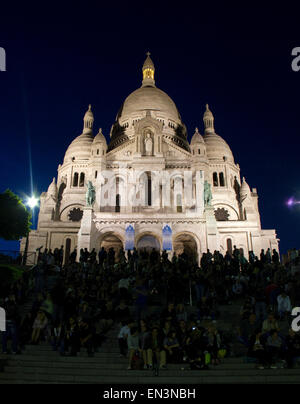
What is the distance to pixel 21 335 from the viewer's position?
41.0 ft

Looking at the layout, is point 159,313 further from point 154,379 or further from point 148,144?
point 148,144

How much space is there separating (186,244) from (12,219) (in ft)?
53.1

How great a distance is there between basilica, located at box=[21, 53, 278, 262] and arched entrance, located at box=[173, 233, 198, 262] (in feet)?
0.31

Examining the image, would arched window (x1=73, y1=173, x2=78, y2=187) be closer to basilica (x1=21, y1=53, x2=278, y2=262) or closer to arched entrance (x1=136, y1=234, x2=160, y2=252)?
basilica (x1=21, y1=53, x2=278, y2=262)

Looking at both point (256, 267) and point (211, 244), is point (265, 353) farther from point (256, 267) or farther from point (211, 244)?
point (211, 244)

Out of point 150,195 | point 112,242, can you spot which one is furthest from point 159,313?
point 150,195

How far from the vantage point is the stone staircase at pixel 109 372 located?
10.1 m

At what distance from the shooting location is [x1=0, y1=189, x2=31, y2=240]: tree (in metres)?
29.2

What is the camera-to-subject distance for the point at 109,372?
1052 cm

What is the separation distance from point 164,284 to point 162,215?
1793 centimetres

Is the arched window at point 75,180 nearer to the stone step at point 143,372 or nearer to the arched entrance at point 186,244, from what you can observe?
the arched entrance at point 186,244

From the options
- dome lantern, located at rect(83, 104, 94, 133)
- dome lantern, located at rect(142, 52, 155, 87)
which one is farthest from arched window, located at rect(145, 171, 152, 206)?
dome lantern, located at rect(142, 52, 155, 87)
